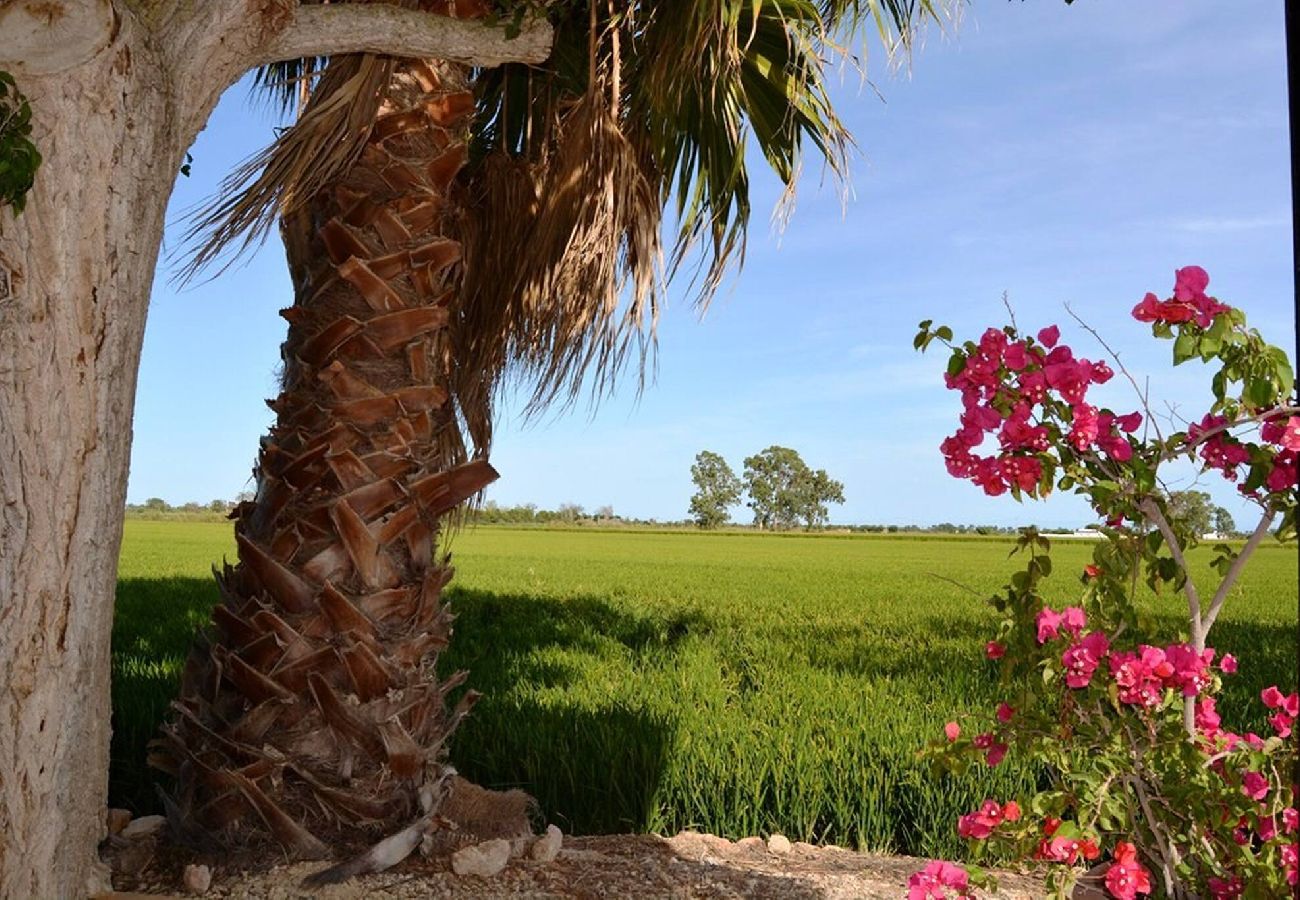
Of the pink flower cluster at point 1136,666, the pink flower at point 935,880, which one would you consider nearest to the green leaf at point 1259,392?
the pink flower cluster at point 1136,666

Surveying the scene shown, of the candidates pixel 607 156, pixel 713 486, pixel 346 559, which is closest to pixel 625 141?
pixel 607 156

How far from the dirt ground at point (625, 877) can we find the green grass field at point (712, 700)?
30 centimetres

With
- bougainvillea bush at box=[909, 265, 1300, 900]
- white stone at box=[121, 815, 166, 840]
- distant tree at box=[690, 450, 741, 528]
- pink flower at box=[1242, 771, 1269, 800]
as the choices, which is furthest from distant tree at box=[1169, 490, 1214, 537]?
distant tree at box=[690, 450, 741, 528]

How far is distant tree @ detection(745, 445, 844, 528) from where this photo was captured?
9906cm

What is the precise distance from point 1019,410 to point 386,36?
8.23ft

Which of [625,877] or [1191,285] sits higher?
[1191,285]

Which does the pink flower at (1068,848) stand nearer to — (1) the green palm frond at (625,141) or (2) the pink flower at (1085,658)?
(2) the pink flower at (1085,658)

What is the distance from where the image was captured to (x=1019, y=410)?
9.32ft

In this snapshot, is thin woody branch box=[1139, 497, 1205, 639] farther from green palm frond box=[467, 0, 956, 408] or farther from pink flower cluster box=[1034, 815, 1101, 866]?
green palm frond box=[467, 0, 956, 408]

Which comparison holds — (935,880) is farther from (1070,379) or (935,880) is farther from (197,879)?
(197,879)

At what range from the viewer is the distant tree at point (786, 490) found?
325 ft

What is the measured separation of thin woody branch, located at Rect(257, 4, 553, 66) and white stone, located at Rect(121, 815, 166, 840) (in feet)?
9.38

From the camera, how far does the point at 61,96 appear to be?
10.4ft

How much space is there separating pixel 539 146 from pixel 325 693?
9.13 feet
